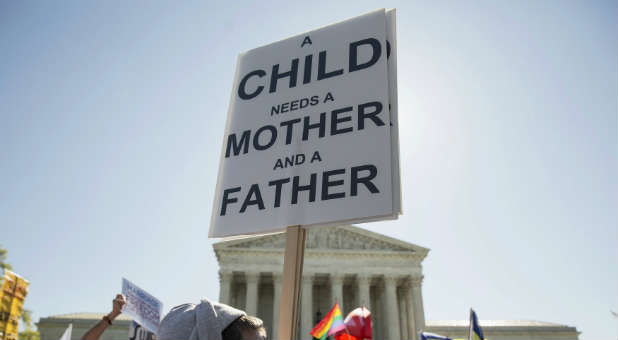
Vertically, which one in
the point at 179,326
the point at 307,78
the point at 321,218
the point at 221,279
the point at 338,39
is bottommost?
the point at 179,326

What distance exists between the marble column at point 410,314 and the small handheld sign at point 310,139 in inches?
1493

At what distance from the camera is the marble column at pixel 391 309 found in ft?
122

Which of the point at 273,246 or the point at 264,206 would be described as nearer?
the point at 264,206

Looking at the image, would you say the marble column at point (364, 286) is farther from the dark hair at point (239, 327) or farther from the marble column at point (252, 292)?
the dark hair at point (239, 327)

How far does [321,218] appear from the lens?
2.91m

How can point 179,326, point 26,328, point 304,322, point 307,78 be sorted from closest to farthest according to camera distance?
point 179,326 < point 307,78 < point 26,328 < point 304,322

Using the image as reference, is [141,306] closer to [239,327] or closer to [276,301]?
[239,327]

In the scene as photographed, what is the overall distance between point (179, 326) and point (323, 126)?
1827 mm

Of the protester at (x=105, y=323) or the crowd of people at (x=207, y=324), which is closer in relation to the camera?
the crowd of people at (x=207, y=324)

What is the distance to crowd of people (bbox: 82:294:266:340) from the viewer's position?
184 cm

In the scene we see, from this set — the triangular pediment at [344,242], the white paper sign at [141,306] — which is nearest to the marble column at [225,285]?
the triangular pediment at [344,242]

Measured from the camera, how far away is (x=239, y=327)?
1.97 metres

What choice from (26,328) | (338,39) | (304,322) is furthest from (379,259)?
(338,39)

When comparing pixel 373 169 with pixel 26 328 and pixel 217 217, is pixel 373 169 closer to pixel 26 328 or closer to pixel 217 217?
pixel 217 217
